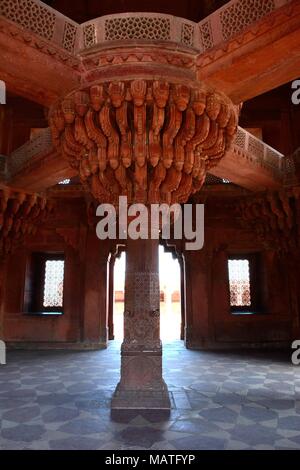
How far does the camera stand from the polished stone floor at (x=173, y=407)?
3.34m

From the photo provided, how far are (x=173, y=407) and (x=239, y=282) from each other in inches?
277

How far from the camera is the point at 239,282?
10945 millimetres

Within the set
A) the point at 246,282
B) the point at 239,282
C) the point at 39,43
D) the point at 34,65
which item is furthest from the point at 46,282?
the point at 39,43

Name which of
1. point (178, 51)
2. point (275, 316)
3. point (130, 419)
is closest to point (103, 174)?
point (178, 51)

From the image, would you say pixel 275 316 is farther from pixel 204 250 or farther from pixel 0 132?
pixel 0 132

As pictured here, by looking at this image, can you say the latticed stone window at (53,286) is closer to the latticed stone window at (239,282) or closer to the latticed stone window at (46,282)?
the latticed stone window at (46,282)

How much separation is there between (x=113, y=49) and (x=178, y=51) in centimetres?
71

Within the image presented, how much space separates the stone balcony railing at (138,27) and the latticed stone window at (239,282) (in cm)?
811

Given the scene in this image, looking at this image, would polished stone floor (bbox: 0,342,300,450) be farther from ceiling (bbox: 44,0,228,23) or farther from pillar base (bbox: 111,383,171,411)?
ceiling (bbox: 44,0,228,23)

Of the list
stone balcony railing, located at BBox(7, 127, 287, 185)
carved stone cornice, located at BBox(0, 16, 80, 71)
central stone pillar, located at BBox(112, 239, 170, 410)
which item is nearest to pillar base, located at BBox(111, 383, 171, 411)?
central stone pillar, located at BBox(112, 239, 170, 410)

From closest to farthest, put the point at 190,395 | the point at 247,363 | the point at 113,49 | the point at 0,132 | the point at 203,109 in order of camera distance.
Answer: the point at 113,49 → the point at 203,109 → the point at 190,395 → the point at 247,363 → the point at 0,132

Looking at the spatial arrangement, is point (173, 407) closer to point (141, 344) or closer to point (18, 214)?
point (141, 344)

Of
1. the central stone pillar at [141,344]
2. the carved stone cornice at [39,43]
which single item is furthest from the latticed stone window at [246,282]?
the carved stone cornice at [39,43]

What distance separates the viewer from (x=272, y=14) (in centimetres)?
323
